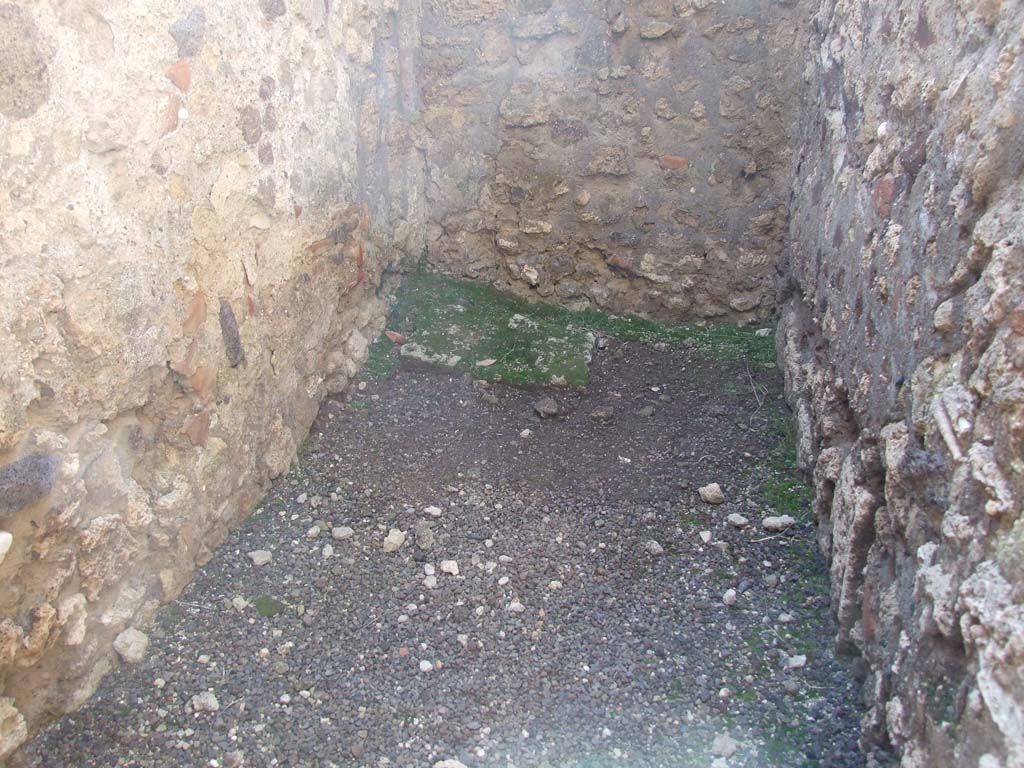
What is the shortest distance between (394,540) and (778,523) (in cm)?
116

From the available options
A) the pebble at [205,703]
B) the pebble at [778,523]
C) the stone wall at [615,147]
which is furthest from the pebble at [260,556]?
the stone wall at [615,147]

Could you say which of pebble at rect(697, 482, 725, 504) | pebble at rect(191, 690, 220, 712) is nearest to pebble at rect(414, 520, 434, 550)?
pebble at rect(191, 690, 220, 712)

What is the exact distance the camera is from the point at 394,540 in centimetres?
263

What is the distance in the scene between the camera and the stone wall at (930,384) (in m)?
1.35

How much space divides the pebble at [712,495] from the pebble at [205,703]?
5.11 feet

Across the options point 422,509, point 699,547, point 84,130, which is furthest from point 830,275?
point 84,130

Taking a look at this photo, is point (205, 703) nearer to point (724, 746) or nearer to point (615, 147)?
point (724, 746)

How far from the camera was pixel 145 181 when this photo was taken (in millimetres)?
2113

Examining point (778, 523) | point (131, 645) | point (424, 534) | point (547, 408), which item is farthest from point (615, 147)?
point (131, 645)

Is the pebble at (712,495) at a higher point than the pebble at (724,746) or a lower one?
lower

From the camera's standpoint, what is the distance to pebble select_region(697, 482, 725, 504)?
2818 millimetres

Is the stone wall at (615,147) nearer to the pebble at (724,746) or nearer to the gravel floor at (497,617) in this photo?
the gravel floor at (497,617)

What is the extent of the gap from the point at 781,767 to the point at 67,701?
1626 millimetres

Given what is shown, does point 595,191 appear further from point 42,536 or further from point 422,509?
point 42,536
